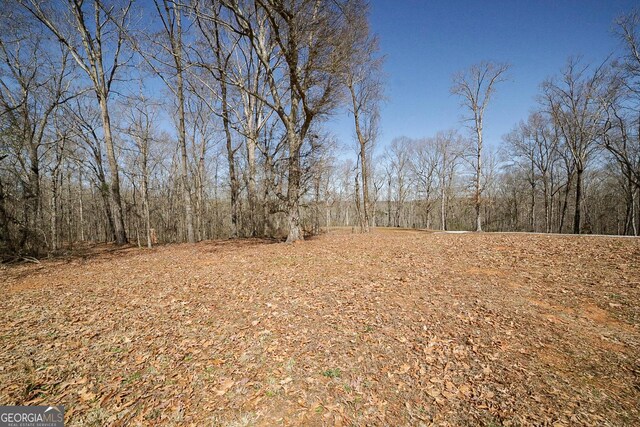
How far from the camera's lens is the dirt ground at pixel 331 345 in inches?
112

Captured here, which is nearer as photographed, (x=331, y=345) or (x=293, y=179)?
(x=331, y=345)

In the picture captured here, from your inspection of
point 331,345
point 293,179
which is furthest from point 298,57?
point 331,345

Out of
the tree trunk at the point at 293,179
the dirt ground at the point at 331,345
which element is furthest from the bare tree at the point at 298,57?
the dirt ground at the point at 331,345

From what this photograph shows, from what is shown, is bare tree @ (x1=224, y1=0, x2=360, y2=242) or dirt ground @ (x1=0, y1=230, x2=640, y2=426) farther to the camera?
bare tree @ (x1=224, y1=0, x2=360, y2=242)

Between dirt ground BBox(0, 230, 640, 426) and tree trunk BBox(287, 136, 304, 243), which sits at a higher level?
tree trunk BBox(287, 136, 304, 243)

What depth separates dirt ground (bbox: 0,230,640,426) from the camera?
9.30 feet

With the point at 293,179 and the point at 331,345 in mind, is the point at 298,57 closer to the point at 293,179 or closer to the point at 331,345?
the point at 293,179

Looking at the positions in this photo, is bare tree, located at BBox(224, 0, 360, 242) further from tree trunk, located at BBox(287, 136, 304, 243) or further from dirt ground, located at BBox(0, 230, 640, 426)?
dirt ground, located at BBox(0, 230, 640, 426)

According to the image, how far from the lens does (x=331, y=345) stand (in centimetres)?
384

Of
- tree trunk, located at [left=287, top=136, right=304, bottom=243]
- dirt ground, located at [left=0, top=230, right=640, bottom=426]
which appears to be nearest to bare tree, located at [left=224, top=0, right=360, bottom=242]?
tree trunk, located at [left=287, top=136, right=304, bottom=243]

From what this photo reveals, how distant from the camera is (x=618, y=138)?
19.8m

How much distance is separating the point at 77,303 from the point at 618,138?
35065mm

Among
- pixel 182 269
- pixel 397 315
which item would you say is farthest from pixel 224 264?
pixel 397 315

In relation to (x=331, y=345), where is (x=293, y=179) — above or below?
above
